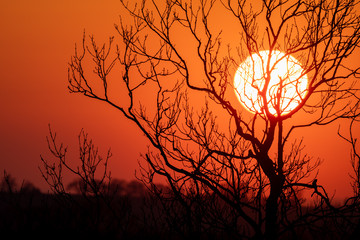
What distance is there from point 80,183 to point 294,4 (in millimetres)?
5699

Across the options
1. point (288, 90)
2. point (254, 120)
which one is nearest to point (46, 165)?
point (254, 120)

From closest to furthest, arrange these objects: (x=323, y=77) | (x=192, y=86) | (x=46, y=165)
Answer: (x=323, y=77) → (x=192, y=86) → (x=46, y=165)

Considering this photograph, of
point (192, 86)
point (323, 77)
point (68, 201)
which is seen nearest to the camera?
point (323, 77)

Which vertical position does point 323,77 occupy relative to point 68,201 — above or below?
above

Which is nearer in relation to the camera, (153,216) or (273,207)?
(273,207)

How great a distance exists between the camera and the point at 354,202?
6.39m

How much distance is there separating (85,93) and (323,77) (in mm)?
4408

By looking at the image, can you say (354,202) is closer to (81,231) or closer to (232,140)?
(232,140)

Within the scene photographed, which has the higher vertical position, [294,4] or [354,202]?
[294,4]

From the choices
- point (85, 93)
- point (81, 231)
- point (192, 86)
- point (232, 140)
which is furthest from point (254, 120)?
point (81, 231)

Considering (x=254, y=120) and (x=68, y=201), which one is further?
(x=68, y=201)

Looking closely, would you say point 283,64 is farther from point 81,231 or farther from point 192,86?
point 81,231

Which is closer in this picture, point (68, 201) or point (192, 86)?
point (192, 86)

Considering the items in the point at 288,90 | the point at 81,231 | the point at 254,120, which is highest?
the point at 288,90
